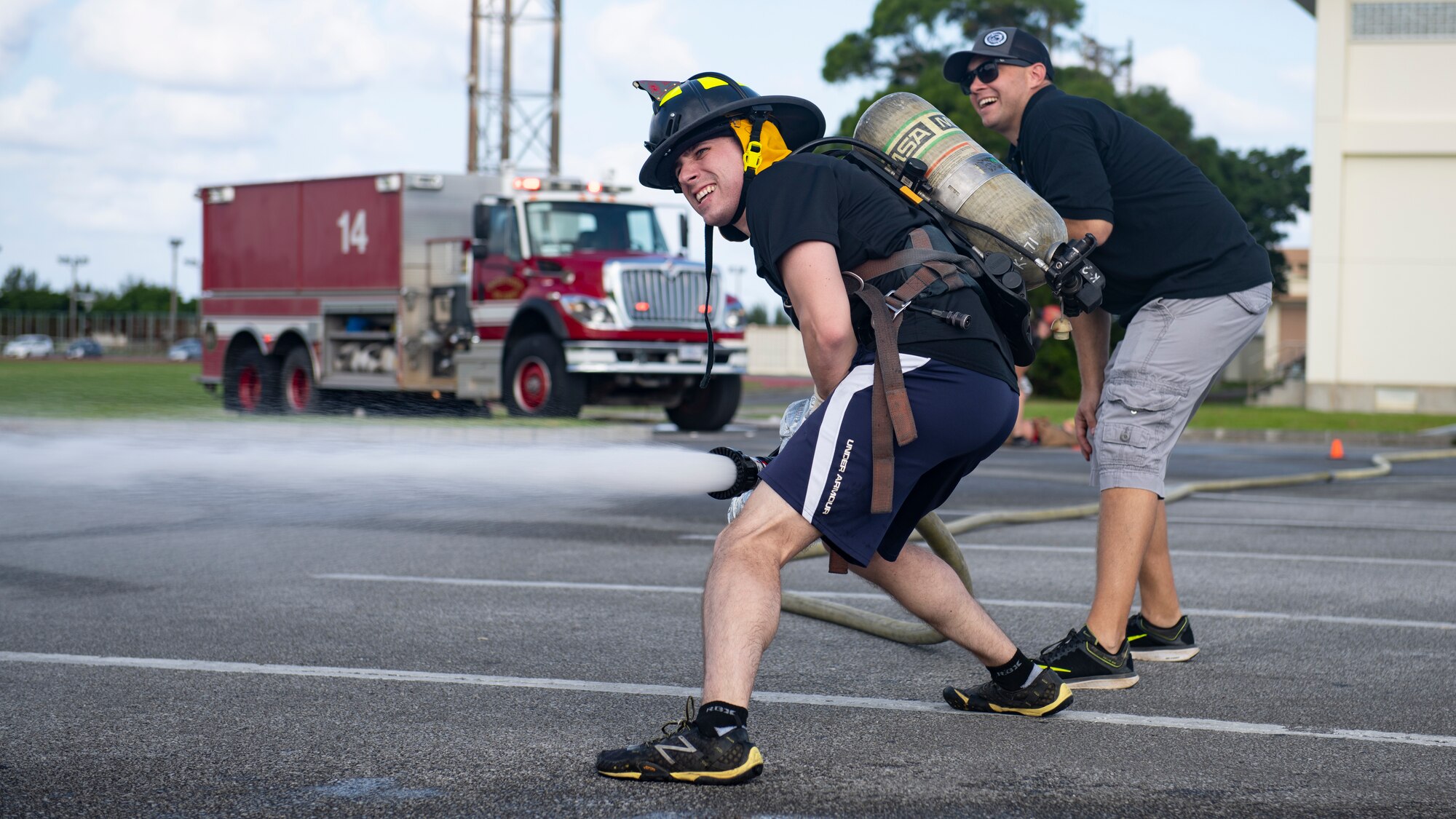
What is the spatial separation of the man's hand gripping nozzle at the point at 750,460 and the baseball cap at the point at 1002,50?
1.36 m

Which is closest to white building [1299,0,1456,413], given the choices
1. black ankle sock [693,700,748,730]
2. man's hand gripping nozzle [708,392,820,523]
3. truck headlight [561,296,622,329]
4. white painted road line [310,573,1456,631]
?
truck headlight [561,296,622,329]

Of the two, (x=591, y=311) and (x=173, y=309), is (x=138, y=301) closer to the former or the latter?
(x=173, y=309)

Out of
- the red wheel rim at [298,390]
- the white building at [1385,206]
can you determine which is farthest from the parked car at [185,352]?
the white building at [1385,206]

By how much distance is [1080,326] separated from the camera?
495 cm

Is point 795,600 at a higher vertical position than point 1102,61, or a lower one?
lower

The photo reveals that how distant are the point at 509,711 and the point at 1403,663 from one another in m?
2.69

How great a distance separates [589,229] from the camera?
1811 centimetres

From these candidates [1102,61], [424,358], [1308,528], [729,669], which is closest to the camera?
[729,669]

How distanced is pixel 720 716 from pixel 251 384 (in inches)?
795

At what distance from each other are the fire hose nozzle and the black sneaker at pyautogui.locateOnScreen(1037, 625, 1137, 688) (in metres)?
1.24

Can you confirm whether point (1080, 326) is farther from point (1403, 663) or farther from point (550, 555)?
point (550, 555)

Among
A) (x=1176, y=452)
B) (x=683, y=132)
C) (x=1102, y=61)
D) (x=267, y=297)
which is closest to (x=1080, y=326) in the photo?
(x=683, y=132)

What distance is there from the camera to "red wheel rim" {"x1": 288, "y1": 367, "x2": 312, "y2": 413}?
69.3 feet

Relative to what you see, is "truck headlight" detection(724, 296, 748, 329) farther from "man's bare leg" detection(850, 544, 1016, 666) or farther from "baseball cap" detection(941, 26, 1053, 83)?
"man's bare leg" detection(850, 544, 1016, 666)
